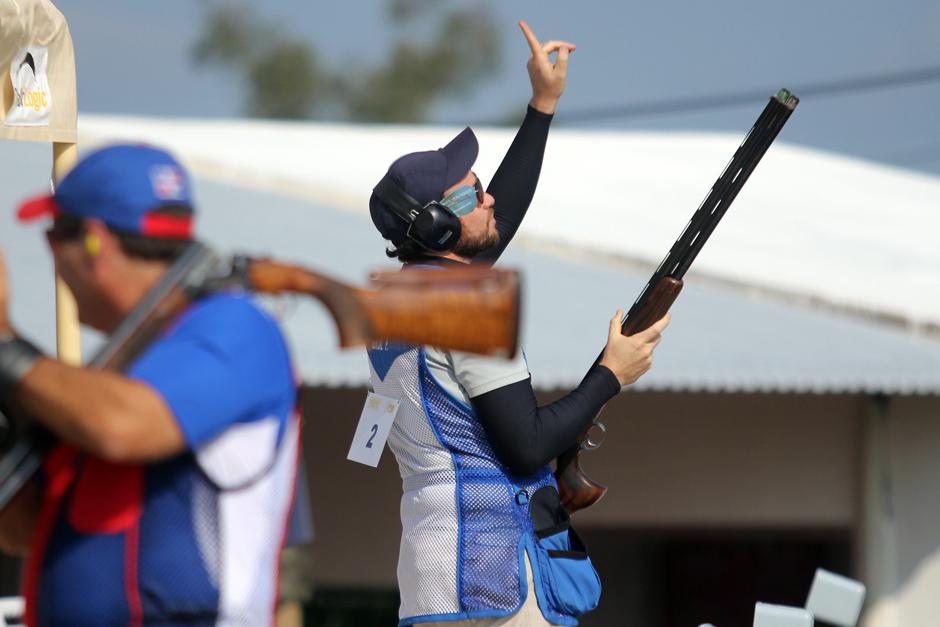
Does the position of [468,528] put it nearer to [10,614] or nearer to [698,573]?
[10,614]

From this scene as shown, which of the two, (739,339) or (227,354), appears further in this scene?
(739,339)

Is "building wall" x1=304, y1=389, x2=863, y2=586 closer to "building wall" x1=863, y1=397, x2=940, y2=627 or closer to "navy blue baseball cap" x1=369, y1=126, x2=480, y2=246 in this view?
"building wall" x1=863, y1=397, x2=940, y2=627

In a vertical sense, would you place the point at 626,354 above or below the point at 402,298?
below

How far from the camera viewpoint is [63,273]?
2.27m

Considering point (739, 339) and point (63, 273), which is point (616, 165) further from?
point (63, 273)

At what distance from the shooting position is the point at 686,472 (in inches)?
370

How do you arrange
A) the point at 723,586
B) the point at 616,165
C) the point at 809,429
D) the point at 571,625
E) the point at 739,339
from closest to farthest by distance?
the point at 571,625
the point at 739,339
the point at 809,429
the point at 723,586
the point at 616,165

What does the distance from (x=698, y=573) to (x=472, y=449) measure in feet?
31.0

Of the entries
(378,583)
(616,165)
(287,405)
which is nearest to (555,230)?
(378,583)

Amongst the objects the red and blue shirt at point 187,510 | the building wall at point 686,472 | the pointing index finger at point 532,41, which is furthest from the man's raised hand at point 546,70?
the building wall at point 686,472

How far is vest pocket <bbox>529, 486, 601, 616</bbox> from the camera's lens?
317 centimetres

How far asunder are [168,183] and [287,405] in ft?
1.24

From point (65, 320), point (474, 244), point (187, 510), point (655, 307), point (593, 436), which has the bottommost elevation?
point (593, 436)

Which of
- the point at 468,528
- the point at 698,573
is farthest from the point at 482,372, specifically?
the point at 698,573
